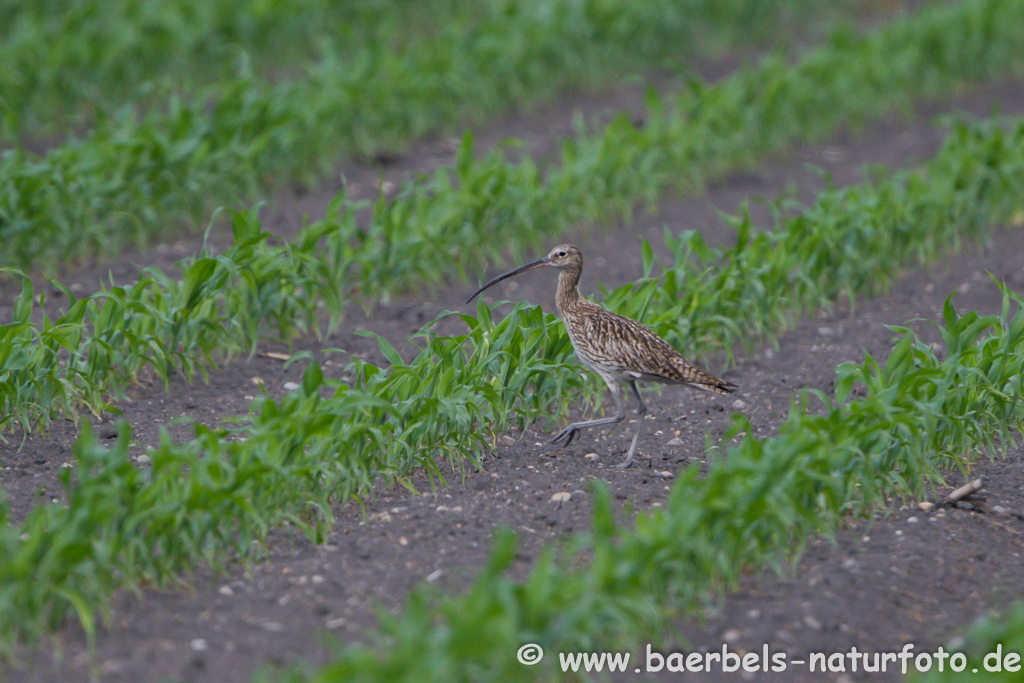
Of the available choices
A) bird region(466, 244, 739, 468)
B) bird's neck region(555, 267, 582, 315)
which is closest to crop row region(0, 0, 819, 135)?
bird's neck region(555, 267, 582, 315)

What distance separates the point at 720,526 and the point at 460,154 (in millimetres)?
5145

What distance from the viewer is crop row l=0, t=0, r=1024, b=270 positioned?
8.43 metres

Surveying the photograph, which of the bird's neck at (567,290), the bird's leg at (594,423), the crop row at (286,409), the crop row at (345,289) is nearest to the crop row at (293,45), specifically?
the crop row at (345,289)

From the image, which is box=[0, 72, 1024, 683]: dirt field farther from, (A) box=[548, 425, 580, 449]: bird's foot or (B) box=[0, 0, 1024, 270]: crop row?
(B) box=[0, 0, 1024, 270]: crop row

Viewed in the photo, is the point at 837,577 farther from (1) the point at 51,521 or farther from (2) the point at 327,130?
(2) the point at 327,130

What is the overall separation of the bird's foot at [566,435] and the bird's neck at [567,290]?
0.68 m

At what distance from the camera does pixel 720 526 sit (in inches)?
183

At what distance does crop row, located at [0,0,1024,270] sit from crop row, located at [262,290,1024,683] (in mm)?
3650

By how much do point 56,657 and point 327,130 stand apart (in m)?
6.71

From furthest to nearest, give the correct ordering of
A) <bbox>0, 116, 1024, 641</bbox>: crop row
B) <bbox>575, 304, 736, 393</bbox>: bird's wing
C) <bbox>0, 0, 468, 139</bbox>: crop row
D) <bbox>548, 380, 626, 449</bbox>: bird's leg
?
<bbox>0, 0, 468, 139</bbox>: crop row < <bbox>548, 380, 626, 449</bbox>: bird's leg < <bbox>575, 304, 736, 393</bbox>: bird's wing < <bbox>0, 116, 1024, 641</bbox>: crop row

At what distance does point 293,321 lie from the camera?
7852 mm
